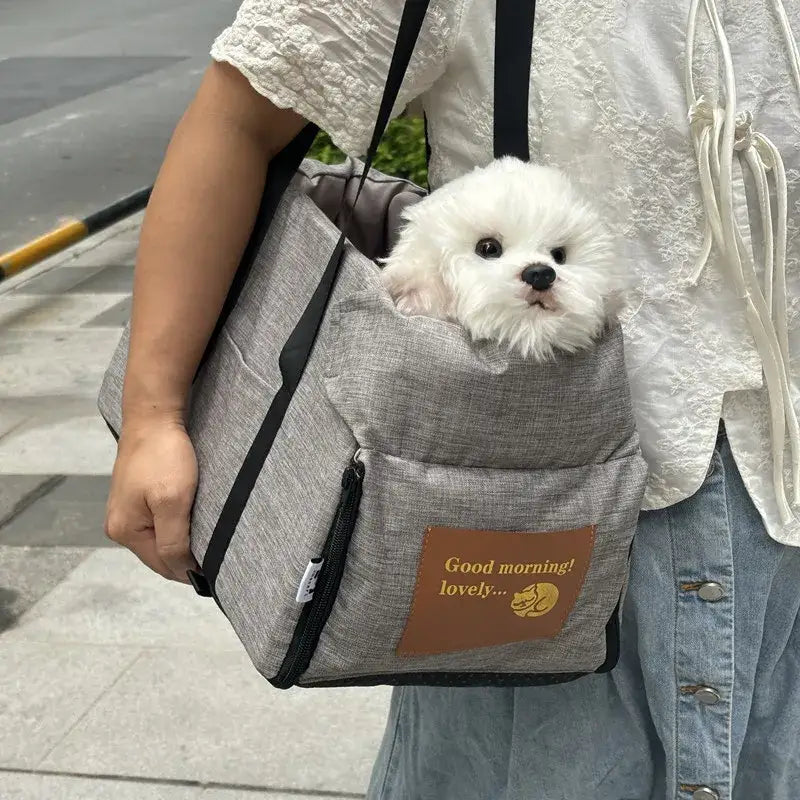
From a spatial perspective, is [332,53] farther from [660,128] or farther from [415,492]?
[415,492]

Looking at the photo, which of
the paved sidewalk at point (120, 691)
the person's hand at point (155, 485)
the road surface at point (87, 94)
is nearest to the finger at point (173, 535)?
the person's hand at point (155, 485)

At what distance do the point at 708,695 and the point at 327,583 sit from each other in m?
0.48

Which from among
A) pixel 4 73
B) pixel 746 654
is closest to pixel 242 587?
pixel 746 654

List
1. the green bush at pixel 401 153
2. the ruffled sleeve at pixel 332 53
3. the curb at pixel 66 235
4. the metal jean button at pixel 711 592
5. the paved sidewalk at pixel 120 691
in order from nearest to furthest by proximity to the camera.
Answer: the ruffled sleeve at pixel 332 53
the metal jean button at pixel 711 592
the paved sidewalk at pixel 120 691
the green bush at pixel 401 153
the curb at pixel 66 235

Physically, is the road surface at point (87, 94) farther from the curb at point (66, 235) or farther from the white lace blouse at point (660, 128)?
the white lace blouse at point (660, 128)

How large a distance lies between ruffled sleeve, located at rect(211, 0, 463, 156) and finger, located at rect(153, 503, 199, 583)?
0.45 metres

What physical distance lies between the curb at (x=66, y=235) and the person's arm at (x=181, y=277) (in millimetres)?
5598

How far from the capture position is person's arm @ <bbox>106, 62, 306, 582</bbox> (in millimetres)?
1233

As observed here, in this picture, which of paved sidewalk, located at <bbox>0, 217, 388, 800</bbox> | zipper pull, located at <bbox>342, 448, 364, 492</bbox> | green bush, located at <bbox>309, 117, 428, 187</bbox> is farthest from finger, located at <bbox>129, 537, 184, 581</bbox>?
green bush, located at <bbox>309, 117, 428, 187</bbox>

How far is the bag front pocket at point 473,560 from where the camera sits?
1079mm

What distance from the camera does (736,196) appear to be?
1163 millimetres

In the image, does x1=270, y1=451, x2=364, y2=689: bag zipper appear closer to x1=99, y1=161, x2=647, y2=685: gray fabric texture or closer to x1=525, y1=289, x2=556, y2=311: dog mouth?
x1=99, y1=161, x2=647, y2=685: gray fabric texture

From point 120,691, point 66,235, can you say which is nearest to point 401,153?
point 120,691

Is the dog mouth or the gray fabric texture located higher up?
the dog mouth
